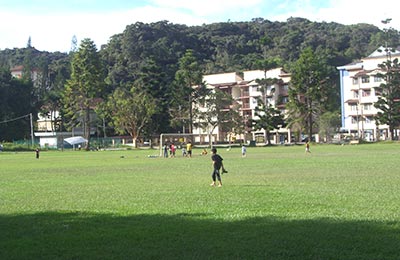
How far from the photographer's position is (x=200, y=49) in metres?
147

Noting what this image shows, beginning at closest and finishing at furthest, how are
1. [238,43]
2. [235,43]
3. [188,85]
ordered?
[188,85] → [238,43] → [235,43]

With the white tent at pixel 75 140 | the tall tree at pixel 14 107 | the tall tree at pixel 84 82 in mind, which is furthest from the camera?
the tall tree at pixel 14 107

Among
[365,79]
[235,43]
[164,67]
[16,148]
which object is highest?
[235,43]

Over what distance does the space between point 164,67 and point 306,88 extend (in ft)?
135

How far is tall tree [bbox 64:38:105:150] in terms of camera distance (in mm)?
86438

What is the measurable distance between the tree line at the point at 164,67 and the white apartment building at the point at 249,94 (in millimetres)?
3862

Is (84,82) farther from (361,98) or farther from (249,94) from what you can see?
(361,98)

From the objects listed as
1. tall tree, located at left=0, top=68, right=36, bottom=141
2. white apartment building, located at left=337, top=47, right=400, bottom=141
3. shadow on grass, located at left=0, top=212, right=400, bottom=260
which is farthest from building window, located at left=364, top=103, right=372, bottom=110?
shadow on grass, located at left=0, top=212, right=400, bottom=260

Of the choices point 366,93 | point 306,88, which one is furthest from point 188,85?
point 366,93

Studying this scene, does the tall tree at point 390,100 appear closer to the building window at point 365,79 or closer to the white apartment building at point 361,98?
the white apartment building at point 361,98

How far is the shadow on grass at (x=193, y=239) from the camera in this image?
8.44 metres

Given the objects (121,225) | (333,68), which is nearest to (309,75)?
(333,68)

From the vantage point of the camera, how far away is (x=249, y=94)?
347 ft

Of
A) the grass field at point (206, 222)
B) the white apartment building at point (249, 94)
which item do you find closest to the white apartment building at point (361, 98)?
the white apartment building at point (249, 94)
